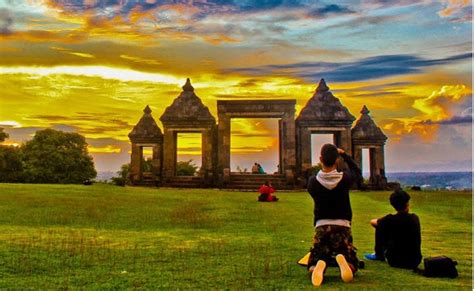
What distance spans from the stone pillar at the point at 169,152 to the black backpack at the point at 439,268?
26.8m

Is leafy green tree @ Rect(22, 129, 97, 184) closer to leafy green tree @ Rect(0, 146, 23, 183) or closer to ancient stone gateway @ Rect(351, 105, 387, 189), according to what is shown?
leafy green tree @ Rect(0, 146, 23, 183)

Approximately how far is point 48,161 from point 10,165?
351 centimetres

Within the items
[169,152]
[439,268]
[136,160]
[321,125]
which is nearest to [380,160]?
[321,125]

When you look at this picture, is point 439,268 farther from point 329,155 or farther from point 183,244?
point 183,244

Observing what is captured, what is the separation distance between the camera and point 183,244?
32.0ft

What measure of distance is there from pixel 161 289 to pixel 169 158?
27.3 m

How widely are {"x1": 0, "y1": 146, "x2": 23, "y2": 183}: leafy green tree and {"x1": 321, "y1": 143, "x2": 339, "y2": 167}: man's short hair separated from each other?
43138 mm

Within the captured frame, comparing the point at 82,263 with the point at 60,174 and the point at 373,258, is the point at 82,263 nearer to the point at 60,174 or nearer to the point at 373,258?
the point at 373,258

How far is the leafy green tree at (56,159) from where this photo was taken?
44.8 m

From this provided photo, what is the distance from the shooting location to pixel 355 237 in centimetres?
1103

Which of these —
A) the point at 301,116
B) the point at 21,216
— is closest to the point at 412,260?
the point at 21,216

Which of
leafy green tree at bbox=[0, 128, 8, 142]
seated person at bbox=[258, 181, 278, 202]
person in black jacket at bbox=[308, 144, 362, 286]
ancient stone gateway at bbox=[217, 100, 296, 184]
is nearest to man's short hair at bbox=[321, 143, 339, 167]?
person in black jacket at bbox=[308, 144, 362, 286]

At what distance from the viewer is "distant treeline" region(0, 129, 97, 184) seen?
44.6 m

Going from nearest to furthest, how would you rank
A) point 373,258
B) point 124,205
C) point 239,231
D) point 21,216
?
point 373,258 → point 239,231 → point 21,216 → point 124,205
